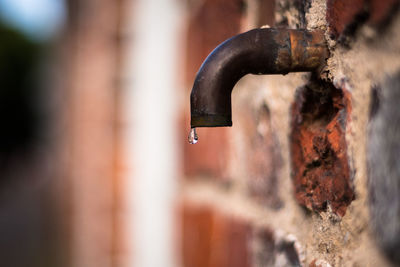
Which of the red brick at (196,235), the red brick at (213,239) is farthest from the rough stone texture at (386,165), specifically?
the red brick at (196,235)

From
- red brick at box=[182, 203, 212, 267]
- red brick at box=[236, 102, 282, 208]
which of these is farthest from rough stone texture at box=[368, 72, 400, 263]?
red brick at box=[182, 203, 212, 267]

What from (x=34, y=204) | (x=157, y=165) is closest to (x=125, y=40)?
(x=157, y=165)

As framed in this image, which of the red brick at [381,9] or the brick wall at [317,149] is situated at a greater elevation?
the red brick at [381,9]

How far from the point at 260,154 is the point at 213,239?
8.8 inches

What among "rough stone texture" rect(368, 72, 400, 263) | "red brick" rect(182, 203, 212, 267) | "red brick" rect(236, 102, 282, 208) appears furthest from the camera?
"red brick" rect(182, 203, 212, 267)

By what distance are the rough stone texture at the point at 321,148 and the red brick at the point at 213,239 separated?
16 centimetres

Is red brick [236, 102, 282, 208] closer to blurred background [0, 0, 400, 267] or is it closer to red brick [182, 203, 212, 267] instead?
blurred background [0, 0, 400, 267]

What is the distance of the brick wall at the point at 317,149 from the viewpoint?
0.22 m

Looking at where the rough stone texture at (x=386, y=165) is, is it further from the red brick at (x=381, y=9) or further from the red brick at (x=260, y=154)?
the red brick at (x=260, y=154)

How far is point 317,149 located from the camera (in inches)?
11.6

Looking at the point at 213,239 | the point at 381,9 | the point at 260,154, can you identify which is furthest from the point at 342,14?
the point at 213,239

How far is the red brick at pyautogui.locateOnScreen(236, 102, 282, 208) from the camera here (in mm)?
379

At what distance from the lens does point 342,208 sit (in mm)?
262

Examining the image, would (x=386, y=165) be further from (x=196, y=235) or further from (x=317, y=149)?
(x=196, y=235)
